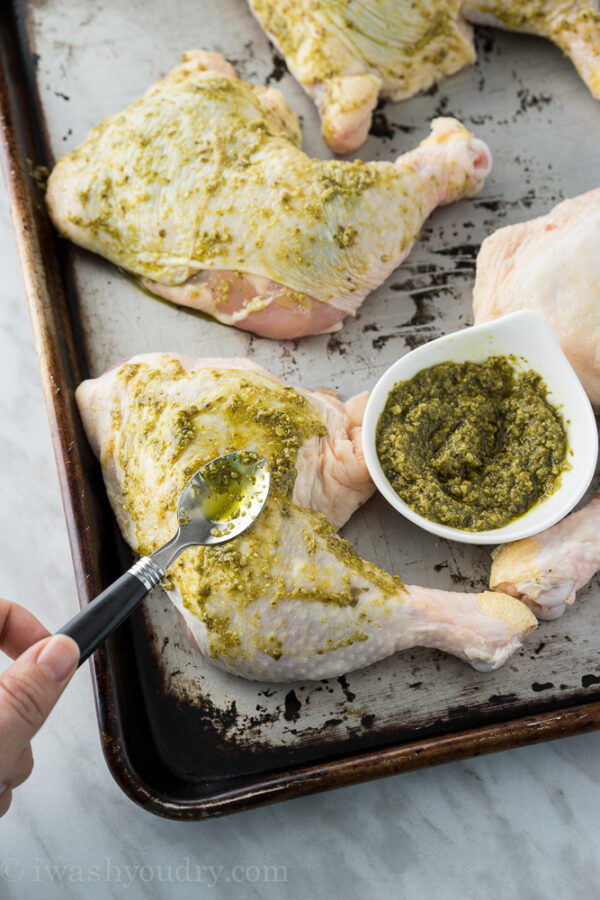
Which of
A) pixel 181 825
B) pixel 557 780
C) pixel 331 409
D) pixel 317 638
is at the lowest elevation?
pixel 557 780

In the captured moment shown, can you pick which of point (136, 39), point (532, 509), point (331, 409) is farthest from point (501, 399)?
point (136, 39)

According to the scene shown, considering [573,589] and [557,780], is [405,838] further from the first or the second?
[573,589]

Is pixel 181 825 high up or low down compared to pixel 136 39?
down

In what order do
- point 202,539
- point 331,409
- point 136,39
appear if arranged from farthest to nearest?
point 136,39 → point 331,409 → point 202,539

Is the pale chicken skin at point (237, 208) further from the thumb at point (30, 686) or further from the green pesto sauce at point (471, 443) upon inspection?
the thumb at point (30, 686)

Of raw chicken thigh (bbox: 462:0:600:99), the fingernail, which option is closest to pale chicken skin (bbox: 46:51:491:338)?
raw chicken thigh (bbox: 462:0:600:99)

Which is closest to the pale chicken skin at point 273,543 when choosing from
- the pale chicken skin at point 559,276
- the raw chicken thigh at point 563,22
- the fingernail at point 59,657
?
the fingernail at point 59,657

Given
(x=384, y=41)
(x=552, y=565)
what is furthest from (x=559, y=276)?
(x=384, y=41)
